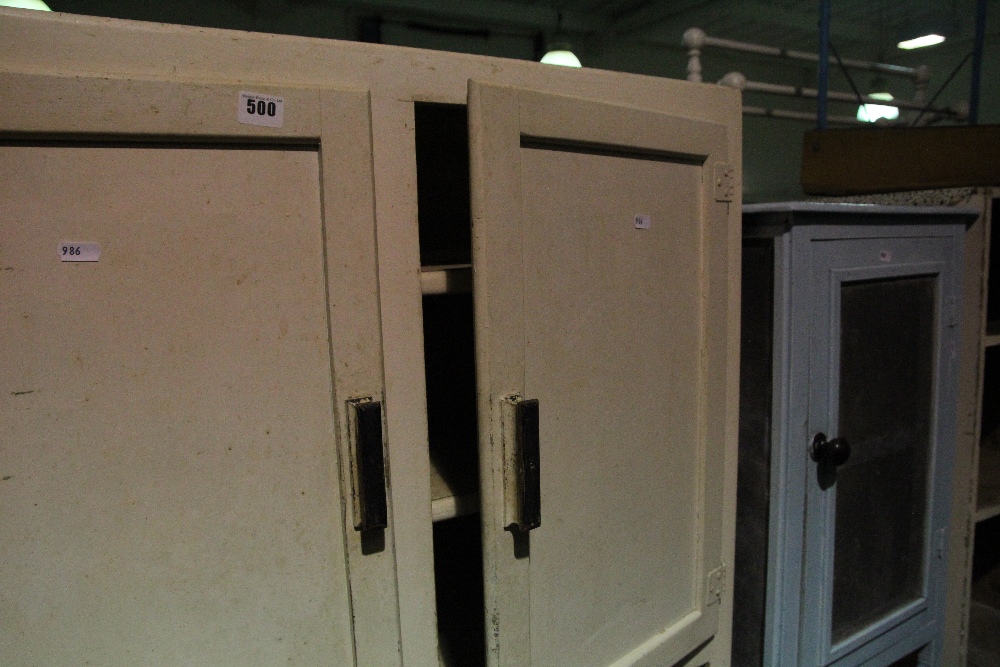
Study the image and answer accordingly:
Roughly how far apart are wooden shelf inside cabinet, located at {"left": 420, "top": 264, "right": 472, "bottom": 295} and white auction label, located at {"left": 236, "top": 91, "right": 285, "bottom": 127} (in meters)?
0.25

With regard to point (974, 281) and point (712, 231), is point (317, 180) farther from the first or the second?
point (974, 281)

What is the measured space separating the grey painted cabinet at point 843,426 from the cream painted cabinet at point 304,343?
383 mm

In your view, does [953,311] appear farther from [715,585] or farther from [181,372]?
[181,372]

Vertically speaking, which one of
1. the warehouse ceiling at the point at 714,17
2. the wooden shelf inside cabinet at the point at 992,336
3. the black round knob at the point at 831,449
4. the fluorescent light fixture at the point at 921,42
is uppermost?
the warehouse ceiling at the point at 714,17

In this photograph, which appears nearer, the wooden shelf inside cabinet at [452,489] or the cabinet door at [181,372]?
the cabinet door at [181,372]

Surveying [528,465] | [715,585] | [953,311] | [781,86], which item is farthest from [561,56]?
[528,465]

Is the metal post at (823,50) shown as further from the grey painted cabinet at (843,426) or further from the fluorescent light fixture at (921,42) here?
the fluorescent light fixture at (921,42)

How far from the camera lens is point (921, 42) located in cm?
387

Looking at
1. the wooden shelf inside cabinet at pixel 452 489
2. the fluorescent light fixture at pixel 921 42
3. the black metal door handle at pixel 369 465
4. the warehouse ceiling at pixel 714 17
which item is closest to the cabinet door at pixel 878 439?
the wooden shelf inside cabinet at pixel 452 489

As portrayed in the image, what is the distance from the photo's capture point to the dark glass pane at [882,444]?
4.58ft

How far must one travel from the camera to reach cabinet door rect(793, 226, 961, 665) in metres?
1.33

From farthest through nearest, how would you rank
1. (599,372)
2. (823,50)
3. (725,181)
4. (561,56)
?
(561,56), (823,50), (725,181), (599,372)

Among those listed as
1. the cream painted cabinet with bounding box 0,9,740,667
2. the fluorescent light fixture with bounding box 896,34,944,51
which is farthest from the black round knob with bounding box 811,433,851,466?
the fluorescent light fixture with bounding box 896,34,944,51

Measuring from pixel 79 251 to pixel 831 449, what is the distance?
135 cm
